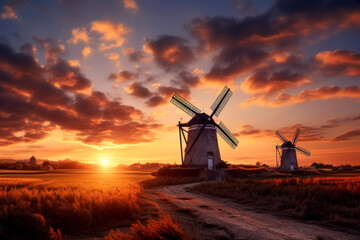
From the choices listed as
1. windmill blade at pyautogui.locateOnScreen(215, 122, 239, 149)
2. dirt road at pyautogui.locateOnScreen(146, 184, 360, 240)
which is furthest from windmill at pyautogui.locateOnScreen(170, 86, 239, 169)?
dirt road at pyautogui.locateOnScreen(146, 184, 360, 240)

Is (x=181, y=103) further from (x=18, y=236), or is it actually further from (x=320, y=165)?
(x=320, y=165)

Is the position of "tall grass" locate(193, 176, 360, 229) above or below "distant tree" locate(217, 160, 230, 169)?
below

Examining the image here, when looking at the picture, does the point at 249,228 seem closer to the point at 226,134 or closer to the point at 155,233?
the point at 155,233

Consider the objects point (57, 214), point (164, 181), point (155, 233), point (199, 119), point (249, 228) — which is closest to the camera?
point (155, 233)

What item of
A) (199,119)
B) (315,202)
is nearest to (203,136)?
(199,119)

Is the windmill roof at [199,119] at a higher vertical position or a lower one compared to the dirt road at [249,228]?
higher

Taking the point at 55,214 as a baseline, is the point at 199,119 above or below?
above

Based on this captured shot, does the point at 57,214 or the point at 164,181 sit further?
the point at 164,181

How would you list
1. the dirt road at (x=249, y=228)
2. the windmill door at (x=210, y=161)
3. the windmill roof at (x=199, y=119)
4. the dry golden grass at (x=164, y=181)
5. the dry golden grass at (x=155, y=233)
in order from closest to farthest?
the dry golden grass at (x=155, y=233), the dirt road at (x=249, y=228), the dry golden grass at (x=164, y=181), the windmill door at (x=210, y=161), the windmill roof at (x=199, y=119)

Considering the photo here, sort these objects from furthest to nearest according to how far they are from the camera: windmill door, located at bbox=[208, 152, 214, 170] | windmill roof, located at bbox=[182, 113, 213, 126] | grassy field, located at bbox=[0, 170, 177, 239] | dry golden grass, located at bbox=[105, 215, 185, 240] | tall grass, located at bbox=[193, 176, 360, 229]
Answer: windmill roof, located at bbox=[182, 113, 213, 126] < windmill door, located at bbox=[208, 152, 214, 170] < tall grass, located at bbox=[193, 176, 360, 229] < grassy field, located at bbox=[0, 170, 177, 239] < dry golden grass, located at bbox=[105, 215, 185, 240]

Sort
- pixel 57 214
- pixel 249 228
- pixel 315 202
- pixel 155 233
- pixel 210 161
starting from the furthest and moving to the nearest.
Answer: pixel 210 161, pixel 315 202, pixel 249 228, pixel 57 214, pixel 155 233

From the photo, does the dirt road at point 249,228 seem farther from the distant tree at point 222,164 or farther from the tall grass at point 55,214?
the distant tree at point 222,164

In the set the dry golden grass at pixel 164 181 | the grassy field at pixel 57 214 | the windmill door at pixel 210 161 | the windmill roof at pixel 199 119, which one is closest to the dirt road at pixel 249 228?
the grassy field at pixel 57 214

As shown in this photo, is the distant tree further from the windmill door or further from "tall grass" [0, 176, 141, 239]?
"tall grass" [0, 176, 141, 239]
